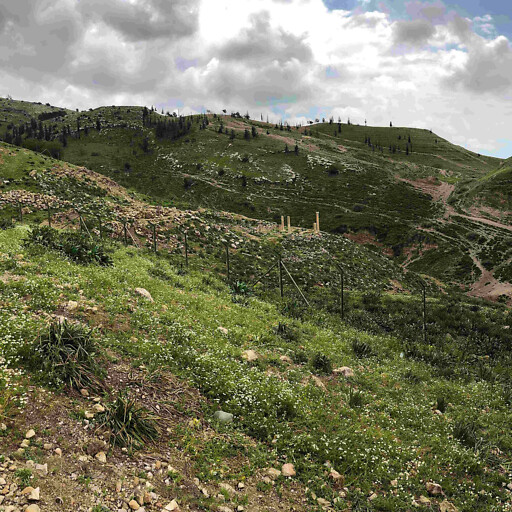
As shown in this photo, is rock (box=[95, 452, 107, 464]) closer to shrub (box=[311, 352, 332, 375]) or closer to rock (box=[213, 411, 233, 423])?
rock (box=[213, 411, 233, 423])

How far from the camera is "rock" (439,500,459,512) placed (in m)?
7.12

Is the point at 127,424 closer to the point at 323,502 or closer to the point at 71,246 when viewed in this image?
the point at 323,502

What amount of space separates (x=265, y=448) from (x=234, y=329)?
254 inches

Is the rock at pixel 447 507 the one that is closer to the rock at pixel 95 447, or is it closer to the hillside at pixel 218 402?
the hillside at pixel 218 402

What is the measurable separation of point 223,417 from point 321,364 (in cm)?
562

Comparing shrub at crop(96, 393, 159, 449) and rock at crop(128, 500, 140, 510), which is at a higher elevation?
shrub at crop(96, 393, 159, 449)

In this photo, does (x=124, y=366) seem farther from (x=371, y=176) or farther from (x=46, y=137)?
(x=46, y=137)

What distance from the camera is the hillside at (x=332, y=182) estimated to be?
78062 millimetres

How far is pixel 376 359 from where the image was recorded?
596 inches

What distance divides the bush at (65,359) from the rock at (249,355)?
4.93 m

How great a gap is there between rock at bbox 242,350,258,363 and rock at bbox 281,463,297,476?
4.36 metres

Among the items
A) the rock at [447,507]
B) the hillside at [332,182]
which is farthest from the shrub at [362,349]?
the hillside at [332,182]

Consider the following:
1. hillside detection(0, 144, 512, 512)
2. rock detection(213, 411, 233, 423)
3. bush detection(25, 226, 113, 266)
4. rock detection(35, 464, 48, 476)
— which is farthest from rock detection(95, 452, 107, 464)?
bush detection(25, 226, 113, 266)

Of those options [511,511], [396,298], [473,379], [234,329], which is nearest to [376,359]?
[473,379]
